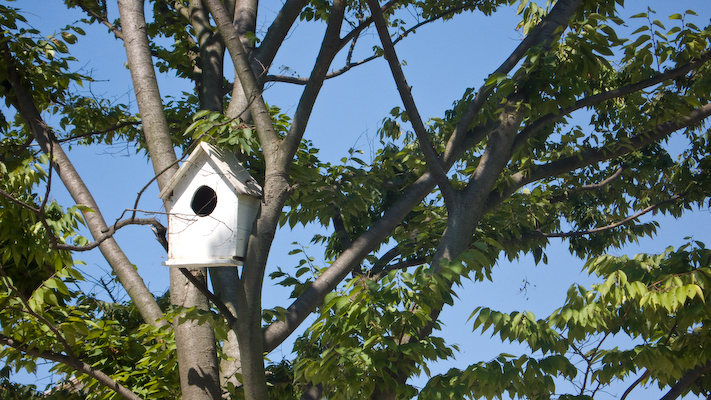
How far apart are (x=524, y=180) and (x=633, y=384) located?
1638 mm

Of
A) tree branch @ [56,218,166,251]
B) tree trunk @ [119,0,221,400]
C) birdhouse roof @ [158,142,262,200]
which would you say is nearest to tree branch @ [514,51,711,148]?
birdhouse roof @ [158,142,262,200]

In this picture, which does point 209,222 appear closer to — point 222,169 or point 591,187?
point 222,169

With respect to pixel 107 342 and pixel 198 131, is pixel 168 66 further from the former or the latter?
pixel 107 342

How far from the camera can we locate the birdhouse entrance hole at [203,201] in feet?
11.8

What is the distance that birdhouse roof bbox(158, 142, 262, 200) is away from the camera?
3.37 meters

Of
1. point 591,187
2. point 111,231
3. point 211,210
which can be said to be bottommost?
point 111,231

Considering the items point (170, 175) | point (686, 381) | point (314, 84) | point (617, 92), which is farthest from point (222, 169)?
point (686, 381)

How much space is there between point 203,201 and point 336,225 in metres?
2.29

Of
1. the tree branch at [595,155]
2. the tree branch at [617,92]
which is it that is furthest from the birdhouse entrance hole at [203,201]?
the tree branch at [617,92]

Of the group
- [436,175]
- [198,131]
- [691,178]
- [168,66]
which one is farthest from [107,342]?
[691,178]

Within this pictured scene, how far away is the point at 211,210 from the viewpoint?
3613mm

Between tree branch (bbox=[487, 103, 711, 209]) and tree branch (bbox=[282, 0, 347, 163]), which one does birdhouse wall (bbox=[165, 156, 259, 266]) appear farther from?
tree branch (bbox=[487, 103, 711, 209])

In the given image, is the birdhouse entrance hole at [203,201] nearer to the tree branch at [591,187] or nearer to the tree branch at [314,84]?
the tree branch at [314,84]

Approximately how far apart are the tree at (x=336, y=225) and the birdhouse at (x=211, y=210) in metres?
0.14
